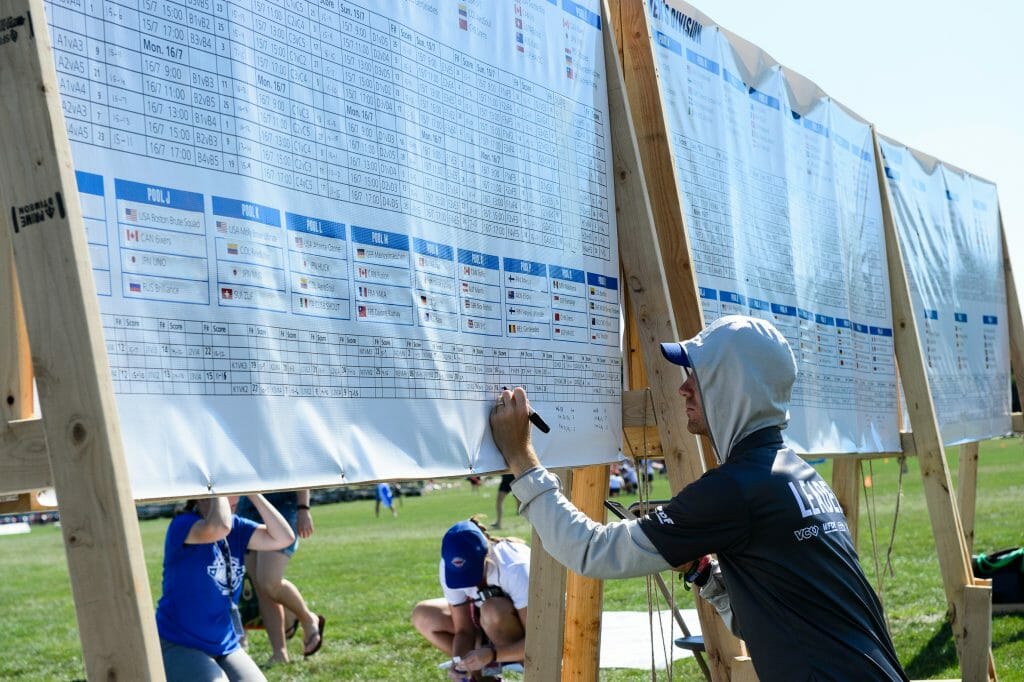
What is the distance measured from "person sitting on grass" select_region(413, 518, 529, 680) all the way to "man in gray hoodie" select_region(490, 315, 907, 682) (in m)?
3.04

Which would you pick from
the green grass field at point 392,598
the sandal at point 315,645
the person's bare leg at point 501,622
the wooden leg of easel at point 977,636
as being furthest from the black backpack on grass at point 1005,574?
the sandal at point 315,645

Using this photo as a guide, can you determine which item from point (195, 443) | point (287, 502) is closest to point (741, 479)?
point (195, 443)

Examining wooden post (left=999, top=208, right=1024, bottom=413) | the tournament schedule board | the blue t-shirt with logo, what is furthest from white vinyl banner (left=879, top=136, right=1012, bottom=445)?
the blue t-shirt with logo

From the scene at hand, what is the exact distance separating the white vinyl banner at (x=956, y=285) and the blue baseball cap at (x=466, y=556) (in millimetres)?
2687

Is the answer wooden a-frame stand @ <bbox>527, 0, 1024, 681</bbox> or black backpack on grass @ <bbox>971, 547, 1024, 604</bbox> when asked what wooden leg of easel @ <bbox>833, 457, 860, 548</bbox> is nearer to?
wooden a-frame stand @ <bbox>527, 0, 1024, 681</bbox>

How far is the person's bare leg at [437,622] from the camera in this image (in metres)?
6.55

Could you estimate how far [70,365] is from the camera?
5.44 feet

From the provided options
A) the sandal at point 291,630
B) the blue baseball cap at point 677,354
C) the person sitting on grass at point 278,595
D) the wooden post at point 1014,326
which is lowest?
the sandal at point 291,630

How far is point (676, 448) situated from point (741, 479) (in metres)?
0.78

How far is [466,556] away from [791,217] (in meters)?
2.40

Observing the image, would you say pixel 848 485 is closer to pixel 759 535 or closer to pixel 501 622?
pixel 501 622

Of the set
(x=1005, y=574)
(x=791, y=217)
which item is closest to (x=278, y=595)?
(x=791, y=217)

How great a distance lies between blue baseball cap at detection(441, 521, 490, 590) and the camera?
5.82m

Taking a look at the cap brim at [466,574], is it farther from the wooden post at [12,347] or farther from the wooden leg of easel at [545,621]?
the wooden post at [12,347]
